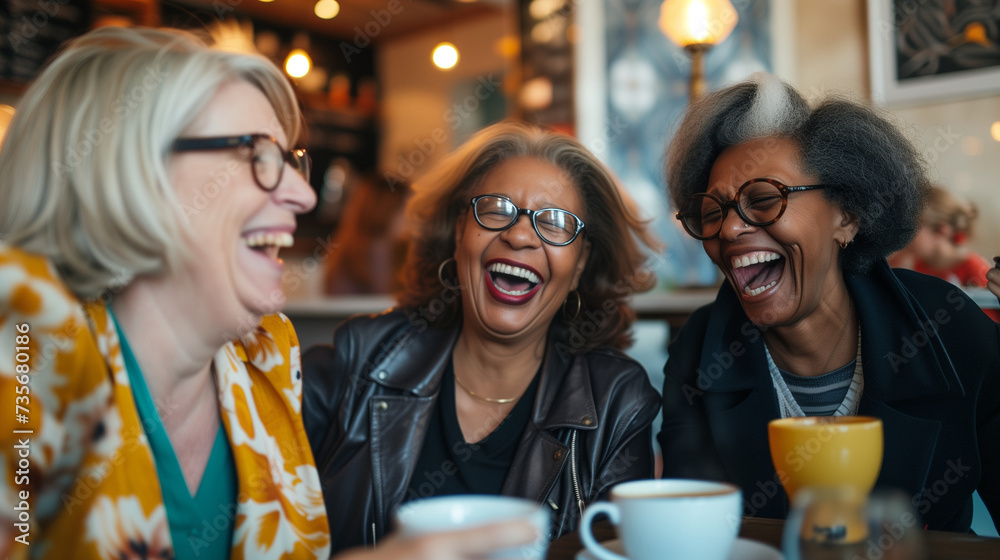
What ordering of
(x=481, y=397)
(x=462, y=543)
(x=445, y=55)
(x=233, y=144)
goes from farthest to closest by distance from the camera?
(x=445, y=55) < (x=481, y=397) < (x=233, y=144) < (x=462, y=543)

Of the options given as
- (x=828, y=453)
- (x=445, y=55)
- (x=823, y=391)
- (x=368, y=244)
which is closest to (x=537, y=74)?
(x=445, y=55)

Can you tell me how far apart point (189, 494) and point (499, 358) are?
33.8 inches

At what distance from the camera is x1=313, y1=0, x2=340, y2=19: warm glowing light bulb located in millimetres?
6555

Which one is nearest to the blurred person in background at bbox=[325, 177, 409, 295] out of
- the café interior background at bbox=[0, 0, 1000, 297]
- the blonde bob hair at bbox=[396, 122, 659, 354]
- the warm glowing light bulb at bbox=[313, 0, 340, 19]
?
the café interior background at bbox=[0, 0, 1000, 297]

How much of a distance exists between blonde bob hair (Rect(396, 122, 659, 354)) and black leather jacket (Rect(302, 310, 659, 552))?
0.12 m

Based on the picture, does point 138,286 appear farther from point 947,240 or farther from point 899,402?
point 947,240

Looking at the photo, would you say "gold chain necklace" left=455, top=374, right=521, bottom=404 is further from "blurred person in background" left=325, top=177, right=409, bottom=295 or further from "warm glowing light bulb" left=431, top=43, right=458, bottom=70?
"warm glowing light bulb" left=431, top=43, right=458, bottom=70

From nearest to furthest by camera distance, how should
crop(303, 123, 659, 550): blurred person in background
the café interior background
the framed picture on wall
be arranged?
crop(303, 123, 659, 550): blurred person in background < the framed picture on wall < the café interior background

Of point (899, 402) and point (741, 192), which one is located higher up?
point (741, 192)

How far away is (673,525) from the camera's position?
32.9 inches

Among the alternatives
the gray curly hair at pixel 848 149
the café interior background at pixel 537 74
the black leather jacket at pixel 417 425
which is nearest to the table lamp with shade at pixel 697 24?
the café interior background at pixel 537 74

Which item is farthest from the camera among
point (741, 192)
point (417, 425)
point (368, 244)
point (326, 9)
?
point (326, 9)

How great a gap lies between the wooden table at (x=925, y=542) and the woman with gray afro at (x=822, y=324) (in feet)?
1.45

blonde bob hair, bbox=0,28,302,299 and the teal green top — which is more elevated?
blonde bob hair, bbox=0,28,302,299
